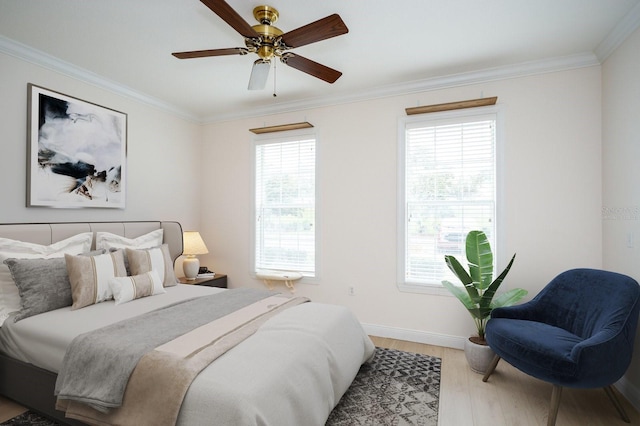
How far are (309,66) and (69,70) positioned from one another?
7.78 ft

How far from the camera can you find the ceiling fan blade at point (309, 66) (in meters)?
2.25

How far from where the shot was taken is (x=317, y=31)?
1886mm

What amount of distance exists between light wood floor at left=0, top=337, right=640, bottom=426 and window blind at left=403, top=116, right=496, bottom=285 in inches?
39.3

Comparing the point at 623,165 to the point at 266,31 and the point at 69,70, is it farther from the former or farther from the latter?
the point at 69,70

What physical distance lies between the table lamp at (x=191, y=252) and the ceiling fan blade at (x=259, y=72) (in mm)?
2307

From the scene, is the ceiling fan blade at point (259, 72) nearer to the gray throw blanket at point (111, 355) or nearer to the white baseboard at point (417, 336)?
the gray throw blanket at point (111, 355)

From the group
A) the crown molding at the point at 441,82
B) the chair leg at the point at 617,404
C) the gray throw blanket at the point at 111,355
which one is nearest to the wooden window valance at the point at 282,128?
the crown molding at the point at 441,82

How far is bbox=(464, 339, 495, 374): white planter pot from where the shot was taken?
2.65 m

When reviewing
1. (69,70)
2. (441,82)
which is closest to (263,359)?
(441,82)

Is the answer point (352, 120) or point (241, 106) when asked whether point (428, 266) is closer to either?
point (352, 120)

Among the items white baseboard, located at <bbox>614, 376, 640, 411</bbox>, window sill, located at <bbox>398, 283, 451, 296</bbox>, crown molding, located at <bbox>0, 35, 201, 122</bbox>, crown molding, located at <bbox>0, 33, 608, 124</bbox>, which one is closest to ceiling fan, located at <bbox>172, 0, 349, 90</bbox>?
crown molding, located at <bbox>0, 33, 608, 124</bbox>

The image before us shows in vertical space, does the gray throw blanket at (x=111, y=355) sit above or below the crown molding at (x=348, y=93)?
below

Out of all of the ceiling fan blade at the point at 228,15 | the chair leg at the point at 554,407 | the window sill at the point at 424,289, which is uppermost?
the ceiling fan blade at the point at 228,15

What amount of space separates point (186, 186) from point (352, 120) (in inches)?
93.5
